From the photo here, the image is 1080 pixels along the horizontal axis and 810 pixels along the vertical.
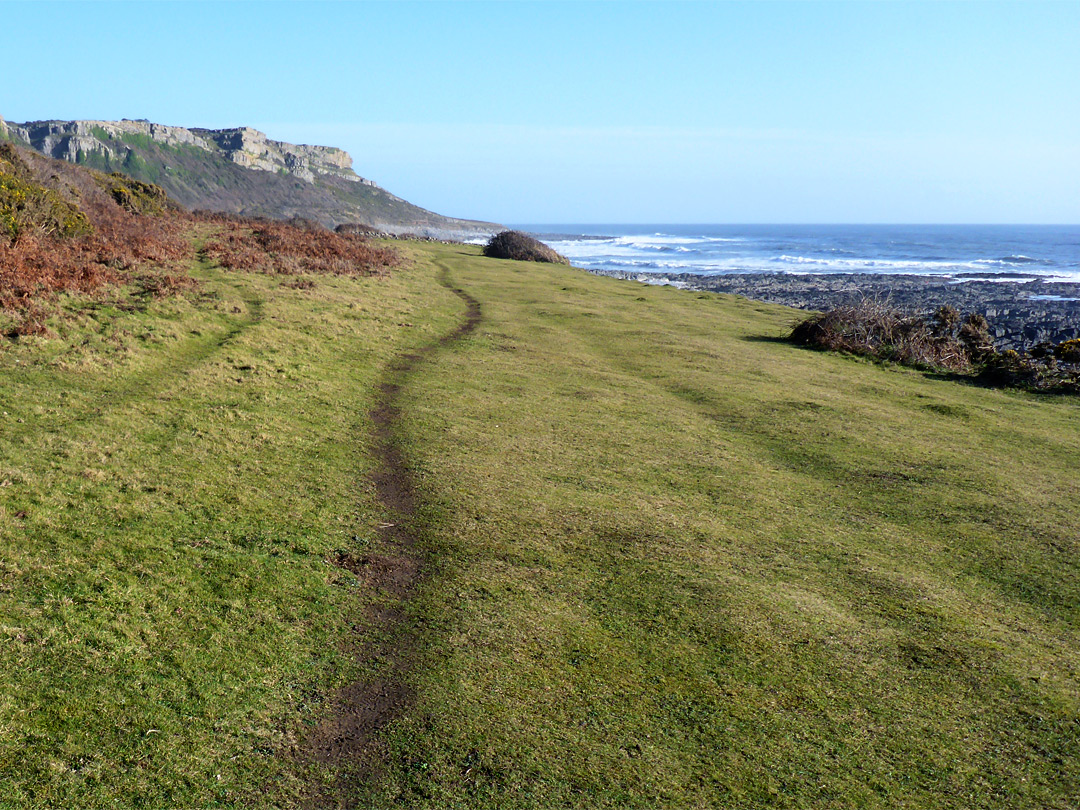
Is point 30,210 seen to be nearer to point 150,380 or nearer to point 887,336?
point 150,380

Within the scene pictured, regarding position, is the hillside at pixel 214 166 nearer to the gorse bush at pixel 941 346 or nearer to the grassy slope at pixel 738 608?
the gorse bush at pixel 941 346

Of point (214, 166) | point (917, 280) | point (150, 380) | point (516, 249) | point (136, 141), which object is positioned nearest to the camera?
point (150, 380)

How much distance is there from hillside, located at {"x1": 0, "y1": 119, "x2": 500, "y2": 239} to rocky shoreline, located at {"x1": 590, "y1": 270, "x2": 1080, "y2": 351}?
281 feet

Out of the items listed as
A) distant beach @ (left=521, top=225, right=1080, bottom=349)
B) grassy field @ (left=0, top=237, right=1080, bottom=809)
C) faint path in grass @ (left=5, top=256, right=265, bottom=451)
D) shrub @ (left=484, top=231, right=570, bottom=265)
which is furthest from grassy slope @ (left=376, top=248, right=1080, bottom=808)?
shrub @ (left=484, top=231, right=570, bottom=265)

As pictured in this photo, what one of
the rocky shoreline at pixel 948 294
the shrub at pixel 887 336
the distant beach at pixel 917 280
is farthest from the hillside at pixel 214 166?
the shrub at pixel 887 336

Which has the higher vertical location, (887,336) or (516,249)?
(516,249)

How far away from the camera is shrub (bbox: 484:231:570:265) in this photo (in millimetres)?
67625

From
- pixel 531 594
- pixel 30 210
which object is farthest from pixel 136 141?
pixel 531 594

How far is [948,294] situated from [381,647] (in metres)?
64.3

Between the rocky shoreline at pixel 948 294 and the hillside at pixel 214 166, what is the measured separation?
281 ft

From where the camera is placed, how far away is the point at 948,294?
199 feet

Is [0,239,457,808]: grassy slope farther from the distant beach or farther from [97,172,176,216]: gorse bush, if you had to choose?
the distant beach

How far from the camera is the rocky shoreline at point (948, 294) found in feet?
138

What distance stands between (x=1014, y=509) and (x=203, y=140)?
629 ft
